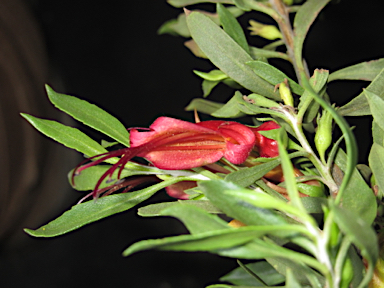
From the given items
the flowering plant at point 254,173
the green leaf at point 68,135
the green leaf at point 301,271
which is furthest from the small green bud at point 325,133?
the green leaf at point 68,135

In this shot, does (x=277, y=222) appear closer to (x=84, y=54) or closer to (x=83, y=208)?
(x=83, y=208)

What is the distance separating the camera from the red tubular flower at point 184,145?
0.32m

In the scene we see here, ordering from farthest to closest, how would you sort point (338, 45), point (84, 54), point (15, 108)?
point (84, 54)
point (15, 108)
point (338, 45)

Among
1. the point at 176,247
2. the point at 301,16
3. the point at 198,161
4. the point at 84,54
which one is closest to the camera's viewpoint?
the point at 176,247

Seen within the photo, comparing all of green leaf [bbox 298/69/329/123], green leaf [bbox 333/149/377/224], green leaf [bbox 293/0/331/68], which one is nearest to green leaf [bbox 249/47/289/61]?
green leaf [bbox 293/0/331/68]

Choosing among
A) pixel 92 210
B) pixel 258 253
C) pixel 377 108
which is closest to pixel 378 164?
pixel 377 108

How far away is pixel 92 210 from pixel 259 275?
9.4 inches

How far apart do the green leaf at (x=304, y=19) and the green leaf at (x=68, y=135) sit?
262mm

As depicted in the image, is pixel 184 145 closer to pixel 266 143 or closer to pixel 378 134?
pixel 266 143

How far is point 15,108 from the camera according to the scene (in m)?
1.11

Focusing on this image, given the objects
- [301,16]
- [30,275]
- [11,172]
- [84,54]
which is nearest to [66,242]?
[30,275]

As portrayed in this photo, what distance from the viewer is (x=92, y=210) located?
36 cm

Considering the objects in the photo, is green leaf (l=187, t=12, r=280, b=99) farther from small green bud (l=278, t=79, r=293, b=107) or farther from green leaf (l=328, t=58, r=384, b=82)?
green leaf (l=328, t=58, r=384, b=82)

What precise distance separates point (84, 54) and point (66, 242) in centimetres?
61
